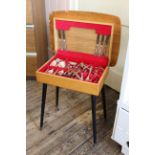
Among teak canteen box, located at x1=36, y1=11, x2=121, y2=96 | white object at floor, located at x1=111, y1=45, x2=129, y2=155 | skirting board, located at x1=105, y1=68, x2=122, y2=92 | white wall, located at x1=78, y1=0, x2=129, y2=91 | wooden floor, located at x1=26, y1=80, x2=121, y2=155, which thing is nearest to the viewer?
white object at floor, located at x1=111, y1=45, x2=129, y2=155

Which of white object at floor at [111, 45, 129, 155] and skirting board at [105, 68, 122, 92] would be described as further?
skirting board at [105, 68, 122, 92]

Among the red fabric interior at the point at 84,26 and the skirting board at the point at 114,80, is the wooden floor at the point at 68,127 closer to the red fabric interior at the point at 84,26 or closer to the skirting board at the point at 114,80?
the skirting board at the point at 114,80

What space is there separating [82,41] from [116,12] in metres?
0.48

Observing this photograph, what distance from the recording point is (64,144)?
1410 mm

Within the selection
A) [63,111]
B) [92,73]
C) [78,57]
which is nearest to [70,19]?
[78,57]

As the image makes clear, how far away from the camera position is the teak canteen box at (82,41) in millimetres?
1242

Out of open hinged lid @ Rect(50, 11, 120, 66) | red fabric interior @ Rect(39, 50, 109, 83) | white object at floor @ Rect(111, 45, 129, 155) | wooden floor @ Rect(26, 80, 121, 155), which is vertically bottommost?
wooden floor @ Rect(26, 80, 121, 155)

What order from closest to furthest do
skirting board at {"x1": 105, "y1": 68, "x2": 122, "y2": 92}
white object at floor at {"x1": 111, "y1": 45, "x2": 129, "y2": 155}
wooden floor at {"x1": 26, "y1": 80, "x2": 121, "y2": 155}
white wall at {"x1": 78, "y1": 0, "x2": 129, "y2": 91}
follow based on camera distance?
white object at floor at {"x1": 111, "y1": 45, "x2": 129, "y2": 155}
wooden floor at {"x1": 26, "y1": 80, "x2": 121, "y2": 155}
white wall at {"x1": 78, "y1": 0, "x2": 129, "y2": 91}
skirting board at {"x1": 105, "y1": 68, "x2": 122, "y2": 92}

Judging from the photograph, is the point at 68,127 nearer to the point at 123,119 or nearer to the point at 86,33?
the point at 123,119

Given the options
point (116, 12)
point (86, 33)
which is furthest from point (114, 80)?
point (86, 33)

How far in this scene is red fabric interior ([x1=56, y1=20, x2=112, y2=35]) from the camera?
129 cm

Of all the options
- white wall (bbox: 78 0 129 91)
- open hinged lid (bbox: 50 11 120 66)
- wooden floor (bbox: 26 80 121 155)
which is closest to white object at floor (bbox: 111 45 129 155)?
wooden floor (bbox: 26 80 121 155)

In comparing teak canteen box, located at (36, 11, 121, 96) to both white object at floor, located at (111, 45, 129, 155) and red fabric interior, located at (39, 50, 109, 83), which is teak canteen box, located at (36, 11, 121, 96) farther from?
white object at floor, located at (111, 45, 129, 155)
